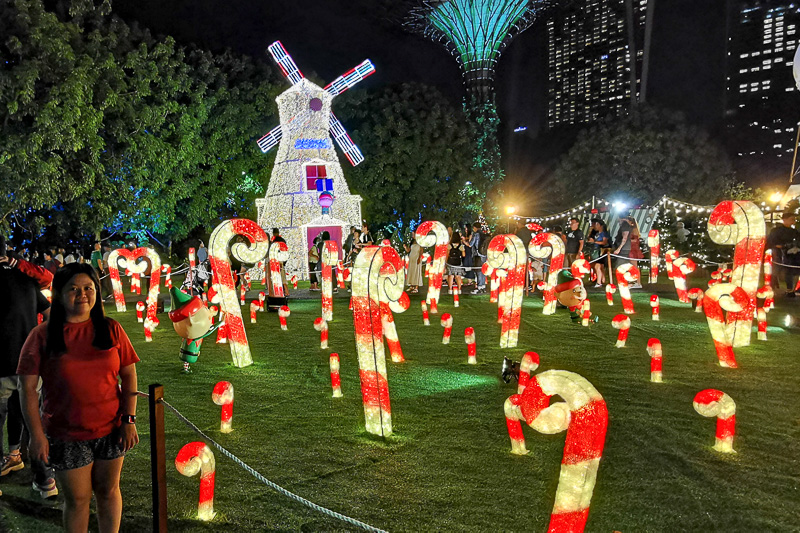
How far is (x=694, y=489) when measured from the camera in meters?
4.39

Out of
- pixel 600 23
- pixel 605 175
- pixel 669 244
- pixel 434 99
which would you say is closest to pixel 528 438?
pixel 669 244

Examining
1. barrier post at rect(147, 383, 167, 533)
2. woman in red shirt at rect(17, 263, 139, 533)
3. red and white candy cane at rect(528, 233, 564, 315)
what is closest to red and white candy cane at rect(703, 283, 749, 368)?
red and white candy cane at rect(528, 233, 564, 315)

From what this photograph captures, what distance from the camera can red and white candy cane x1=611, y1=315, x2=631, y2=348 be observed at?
8.63 meters

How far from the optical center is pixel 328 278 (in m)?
12.7

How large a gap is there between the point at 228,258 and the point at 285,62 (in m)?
22.5

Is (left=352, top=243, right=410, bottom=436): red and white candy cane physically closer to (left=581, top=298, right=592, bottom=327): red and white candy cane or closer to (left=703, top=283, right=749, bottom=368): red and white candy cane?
(left=703, top=283, right=749, bottom=368): red and white candy cane

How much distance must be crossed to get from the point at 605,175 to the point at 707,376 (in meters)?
39.1

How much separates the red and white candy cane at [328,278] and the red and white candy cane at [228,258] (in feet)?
12.7

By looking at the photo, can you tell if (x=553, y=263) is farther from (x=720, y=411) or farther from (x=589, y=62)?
(x=589, y=62)

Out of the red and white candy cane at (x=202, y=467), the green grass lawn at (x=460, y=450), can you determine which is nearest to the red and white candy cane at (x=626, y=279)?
the green grass lawn at (x=460, y=450)

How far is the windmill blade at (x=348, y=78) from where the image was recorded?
29.1 metres

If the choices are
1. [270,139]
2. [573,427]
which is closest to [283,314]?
[573,427]

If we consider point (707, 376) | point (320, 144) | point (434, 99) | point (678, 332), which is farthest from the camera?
point (434, 99)

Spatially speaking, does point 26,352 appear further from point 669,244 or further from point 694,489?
point 669,244
